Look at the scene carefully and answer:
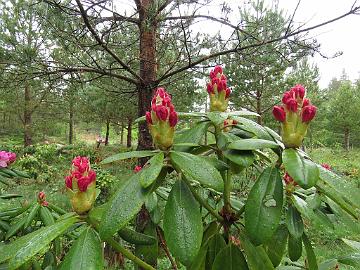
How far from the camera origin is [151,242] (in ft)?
2.97

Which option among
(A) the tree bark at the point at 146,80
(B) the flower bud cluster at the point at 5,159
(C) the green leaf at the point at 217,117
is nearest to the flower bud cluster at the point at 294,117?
(C) the green leaf at the point at 217,117

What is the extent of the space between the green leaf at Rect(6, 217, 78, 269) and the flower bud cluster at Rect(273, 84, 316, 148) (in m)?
0.52

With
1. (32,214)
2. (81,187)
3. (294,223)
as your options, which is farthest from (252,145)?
(32,214)

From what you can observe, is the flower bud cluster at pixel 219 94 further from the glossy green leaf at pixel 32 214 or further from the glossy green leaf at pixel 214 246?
the glossy green leaf at pixel 32 214

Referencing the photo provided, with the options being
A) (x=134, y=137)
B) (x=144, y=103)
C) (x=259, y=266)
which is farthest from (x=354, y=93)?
(x=259, y=266)

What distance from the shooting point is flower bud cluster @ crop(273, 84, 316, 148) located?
0.80 metres

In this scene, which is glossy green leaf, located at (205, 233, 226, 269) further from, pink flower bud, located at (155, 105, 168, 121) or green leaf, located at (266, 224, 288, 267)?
pink flower bud, located at (155, 105, 168, 121)

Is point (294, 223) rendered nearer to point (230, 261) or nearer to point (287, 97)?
point (230, 261)

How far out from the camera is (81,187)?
2.64 feet

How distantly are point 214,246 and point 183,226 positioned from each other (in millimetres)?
293

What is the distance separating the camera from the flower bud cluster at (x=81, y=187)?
0.80 metres

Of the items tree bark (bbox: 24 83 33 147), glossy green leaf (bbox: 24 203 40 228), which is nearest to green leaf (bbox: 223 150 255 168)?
glossy green leaf (bbox: 24 203 40 228)

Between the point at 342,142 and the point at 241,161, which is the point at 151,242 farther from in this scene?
the point at 342,142

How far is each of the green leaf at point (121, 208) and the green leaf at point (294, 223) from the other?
0.43m
